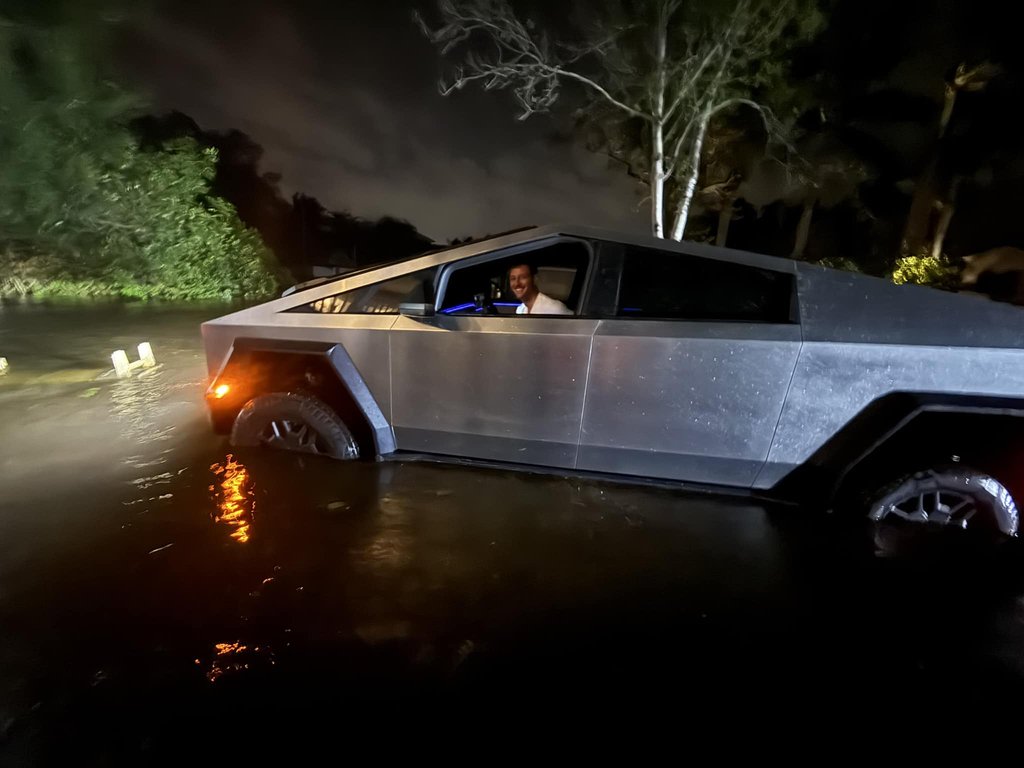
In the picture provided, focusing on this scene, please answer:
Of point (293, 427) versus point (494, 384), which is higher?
point (494, 384)

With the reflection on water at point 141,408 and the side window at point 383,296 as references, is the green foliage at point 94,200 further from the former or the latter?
the side window at point 383,296

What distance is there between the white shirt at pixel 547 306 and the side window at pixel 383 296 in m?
0.62

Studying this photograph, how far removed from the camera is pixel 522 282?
3.77 meters

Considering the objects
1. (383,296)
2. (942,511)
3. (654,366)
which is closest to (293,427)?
(383,296)

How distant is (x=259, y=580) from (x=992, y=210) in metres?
19.0

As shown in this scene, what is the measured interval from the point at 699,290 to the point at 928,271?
1459 cm

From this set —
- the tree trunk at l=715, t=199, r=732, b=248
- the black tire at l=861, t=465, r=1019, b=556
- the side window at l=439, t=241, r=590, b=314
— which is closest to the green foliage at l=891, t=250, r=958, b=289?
the tree trunk at l=715, t=199, r=732, b=248

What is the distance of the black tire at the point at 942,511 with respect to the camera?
2941 millimetres

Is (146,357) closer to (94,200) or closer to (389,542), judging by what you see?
(389,542)

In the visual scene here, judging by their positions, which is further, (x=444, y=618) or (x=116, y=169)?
(x=116, y=169)

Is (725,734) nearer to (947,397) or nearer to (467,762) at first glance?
(467,762)

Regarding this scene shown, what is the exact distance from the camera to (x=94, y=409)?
550 cm

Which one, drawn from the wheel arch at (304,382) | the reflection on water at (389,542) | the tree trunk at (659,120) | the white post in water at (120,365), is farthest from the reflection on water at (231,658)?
the tree trunk at (659,120)

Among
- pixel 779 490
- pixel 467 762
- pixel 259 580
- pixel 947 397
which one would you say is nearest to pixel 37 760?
pixel 259 580
